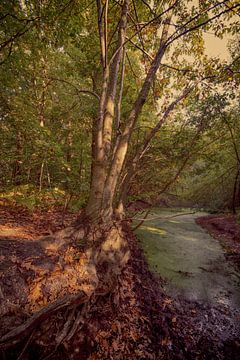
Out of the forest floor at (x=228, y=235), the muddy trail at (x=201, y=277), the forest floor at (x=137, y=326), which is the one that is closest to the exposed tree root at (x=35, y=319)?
the forest floor at (x=137, y=326)

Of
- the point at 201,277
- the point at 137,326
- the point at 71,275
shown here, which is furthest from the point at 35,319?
the point at 201,277

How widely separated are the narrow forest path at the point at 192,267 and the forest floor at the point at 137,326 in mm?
328

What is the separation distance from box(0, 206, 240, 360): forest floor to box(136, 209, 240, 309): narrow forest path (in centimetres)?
33

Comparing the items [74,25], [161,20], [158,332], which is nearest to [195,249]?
[158,332]

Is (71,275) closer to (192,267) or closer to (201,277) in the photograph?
(201,277)

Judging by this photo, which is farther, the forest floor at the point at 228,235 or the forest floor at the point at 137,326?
the forest floor at the point at 228,235

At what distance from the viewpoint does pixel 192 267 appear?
5.16 meters

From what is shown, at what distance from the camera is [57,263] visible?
9.04ft

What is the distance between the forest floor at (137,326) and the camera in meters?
2.19

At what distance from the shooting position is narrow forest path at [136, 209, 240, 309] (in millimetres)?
4086

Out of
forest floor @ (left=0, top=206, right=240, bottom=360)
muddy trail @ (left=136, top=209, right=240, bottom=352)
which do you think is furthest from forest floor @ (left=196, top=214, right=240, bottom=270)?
forest floor @ (left=0, top=206, right=240, bottom=360)

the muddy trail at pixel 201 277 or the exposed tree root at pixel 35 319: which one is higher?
the exposed tree root at pixel 35 319

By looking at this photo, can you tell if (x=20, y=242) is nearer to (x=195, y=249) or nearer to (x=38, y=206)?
(x=38, y=206)

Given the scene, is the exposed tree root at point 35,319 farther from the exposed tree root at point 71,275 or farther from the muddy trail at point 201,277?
the muddy trail at point 201,277
